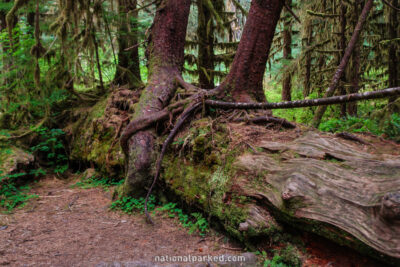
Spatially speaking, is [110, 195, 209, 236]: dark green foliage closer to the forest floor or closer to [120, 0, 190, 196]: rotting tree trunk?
the forest floor

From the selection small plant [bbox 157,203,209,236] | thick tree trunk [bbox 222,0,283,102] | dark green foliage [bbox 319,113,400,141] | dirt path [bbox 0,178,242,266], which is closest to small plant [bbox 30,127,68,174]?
dirt path [bbox 0,178,242,266]

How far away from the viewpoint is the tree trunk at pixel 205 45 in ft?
28.2

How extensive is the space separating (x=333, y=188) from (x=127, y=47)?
7954 mm

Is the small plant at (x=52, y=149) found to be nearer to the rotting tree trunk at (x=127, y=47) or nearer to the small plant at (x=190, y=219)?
the rotting tree trunk at (x=127, y=47)

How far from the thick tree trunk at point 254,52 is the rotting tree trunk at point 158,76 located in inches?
65.6

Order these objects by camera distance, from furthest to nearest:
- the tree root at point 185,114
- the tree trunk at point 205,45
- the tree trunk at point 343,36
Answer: the tree trunk at point 205,45, the tree trunk at point 343,36, the tree root at point 185,114

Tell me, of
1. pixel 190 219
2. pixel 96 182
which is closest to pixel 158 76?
pixel 96 182

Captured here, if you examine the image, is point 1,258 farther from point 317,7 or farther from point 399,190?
point 317,7

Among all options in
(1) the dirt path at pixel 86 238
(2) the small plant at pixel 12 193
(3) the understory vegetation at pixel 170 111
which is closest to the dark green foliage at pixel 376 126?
(3) the understory vegetation at pixel 170 111

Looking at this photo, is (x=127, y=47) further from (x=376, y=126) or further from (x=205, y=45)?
(x=376, y=126)

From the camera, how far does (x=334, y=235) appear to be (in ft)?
8.30

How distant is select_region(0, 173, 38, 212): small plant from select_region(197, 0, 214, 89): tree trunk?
6.05m

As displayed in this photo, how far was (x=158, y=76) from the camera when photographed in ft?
19.7

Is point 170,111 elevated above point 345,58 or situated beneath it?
situated beneath
